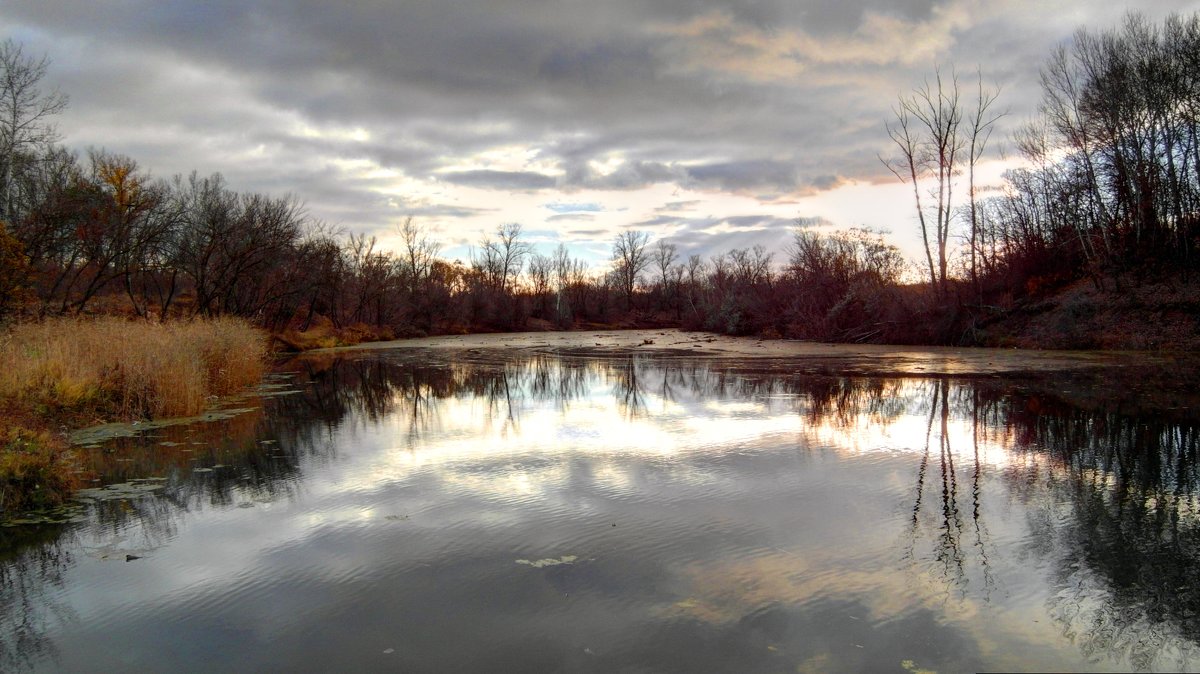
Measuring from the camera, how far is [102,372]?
42.9 feet

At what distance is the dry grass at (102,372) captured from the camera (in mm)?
11742

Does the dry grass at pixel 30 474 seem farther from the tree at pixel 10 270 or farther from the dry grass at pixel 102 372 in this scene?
the tree at pixel 10 270

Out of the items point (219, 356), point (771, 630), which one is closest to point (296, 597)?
point (771, 630)

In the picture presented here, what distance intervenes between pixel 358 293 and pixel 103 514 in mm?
54356

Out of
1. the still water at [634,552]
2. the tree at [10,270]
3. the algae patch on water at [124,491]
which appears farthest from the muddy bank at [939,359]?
the tree at [10,270]

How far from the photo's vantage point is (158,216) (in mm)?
31734

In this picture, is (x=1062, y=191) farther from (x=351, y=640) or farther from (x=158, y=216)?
(x=158, y=216)

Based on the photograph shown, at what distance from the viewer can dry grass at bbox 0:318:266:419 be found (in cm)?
1174

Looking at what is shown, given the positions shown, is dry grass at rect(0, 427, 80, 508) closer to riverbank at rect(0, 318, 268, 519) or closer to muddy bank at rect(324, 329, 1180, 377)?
riverbank at rect(0, 318, 268, 519)

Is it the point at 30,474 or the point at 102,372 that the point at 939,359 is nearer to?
the point at 102,372

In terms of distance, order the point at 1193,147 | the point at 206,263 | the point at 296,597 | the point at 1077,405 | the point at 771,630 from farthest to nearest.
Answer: the point at 206,263 < the point at 1193,147 < the point at 1077,405 < the point at 296,597 < the point at 771,630

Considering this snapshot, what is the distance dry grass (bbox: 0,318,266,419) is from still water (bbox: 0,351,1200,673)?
2.16 m

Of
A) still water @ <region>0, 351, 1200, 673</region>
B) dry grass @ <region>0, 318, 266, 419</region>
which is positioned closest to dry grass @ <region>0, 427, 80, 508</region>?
still water @ <region>0, 351, 1200, 673</region>

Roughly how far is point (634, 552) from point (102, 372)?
1213cm
